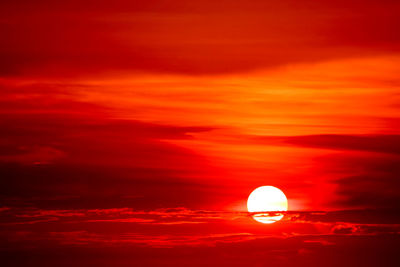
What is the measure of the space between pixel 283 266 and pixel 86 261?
27.1 metres

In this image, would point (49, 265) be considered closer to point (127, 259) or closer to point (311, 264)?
point (127, 259)

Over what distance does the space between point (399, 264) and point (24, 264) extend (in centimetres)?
5079

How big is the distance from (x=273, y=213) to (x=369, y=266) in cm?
5137

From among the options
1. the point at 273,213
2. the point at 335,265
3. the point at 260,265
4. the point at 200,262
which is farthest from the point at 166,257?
the point at 273,213

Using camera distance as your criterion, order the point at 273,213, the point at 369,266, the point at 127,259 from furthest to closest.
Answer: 1. the point at 369,266
2. the point at 127,259
3. the point at 273,213

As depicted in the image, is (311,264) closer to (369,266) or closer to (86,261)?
(369,266)

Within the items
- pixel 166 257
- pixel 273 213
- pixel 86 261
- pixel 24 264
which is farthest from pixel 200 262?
pixel 273 213

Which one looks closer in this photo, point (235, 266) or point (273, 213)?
point (273, 213)

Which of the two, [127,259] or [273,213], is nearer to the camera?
[273,213]

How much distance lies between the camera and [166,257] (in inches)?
5172

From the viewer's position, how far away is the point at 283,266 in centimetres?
13250

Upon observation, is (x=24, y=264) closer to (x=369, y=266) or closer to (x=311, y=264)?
(x=311, y=264)

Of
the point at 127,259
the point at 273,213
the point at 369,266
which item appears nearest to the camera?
the point at 273,213

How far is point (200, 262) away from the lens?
130 meters
